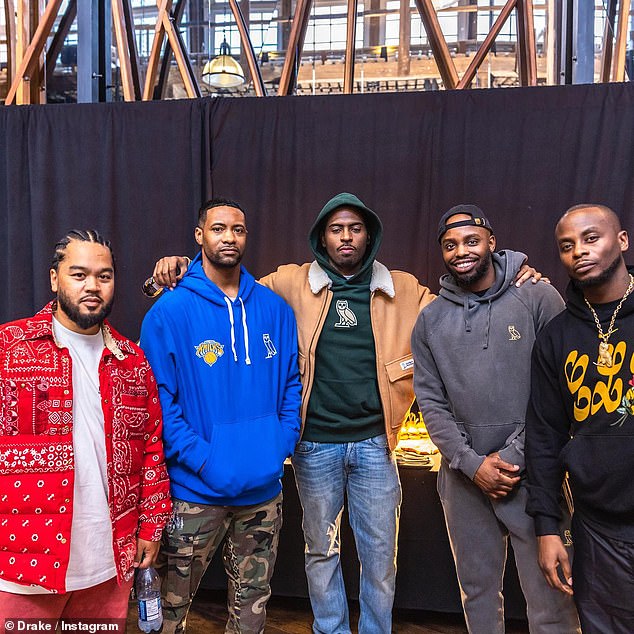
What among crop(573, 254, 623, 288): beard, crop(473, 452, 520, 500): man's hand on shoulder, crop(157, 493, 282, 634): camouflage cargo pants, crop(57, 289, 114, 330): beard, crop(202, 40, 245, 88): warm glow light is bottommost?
crop(157, 493, 282, 634): camouflage cargo pants

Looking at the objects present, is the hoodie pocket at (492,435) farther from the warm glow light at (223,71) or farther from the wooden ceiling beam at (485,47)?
the warm glow light at (223,71)

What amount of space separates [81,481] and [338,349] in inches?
37.9

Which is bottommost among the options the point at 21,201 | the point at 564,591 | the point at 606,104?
the point at 564,591

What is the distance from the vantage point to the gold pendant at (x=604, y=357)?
1722 millimetres

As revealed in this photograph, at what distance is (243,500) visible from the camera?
2088 mm

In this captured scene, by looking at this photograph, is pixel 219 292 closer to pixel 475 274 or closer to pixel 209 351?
pixel 209 351

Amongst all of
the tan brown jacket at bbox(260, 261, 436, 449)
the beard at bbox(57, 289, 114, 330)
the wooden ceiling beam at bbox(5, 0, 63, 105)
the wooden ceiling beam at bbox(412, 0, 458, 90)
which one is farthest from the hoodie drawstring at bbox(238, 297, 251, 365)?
the wooden ceiling beam at bbox(5, 0, 63, 105)

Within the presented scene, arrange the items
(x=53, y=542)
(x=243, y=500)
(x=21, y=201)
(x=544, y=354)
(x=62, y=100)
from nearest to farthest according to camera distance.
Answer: (x=53, y=542)
(x=544, y=354)
(x=243, y=500)
(x=21, y=201)
(x=62, y=100)

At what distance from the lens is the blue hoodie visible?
2.01m

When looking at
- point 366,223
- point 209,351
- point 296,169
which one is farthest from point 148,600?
point 296,169

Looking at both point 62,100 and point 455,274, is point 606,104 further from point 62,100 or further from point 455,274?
point 62,100

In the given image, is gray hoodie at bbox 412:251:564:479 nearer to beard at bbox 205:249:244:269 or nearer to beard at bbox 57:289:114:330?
beard at bbox 205:249:244:269

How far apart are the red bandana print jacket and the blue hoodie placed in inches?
Answer: 9.1

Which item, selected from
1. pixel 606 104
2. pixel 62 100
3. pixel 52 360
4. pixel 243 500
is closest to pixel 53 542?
pixel 52 360
